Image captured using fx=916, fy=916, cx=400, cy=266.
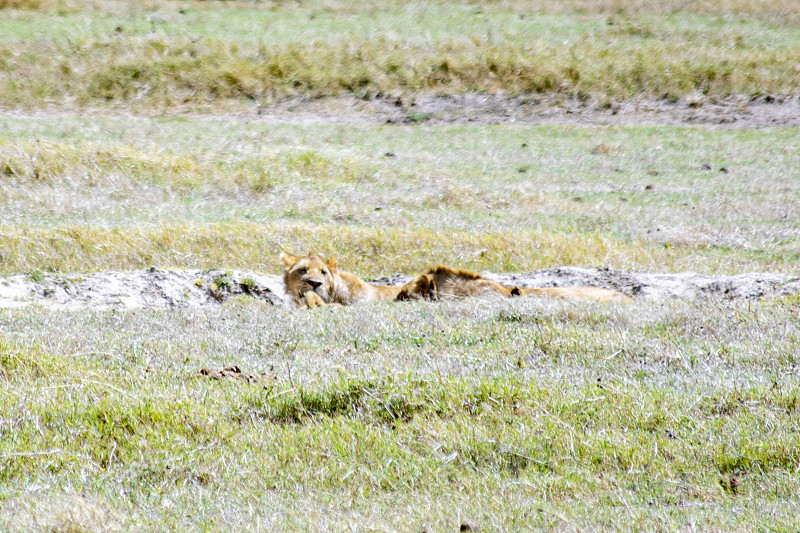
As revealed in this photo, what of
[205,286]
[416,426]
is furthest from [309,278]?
[416,426]

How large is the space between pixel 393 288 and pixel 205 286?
2.23m

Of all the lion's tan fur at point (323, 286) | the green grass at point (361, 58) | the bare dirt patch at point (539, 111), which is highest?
the lion's tan fur at point (323, 286)

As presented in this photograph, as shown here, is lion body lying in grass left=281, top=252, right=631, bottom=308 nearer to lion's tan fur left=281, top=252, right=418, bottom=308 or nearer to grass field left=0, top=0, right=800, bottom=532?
lion's tan fur left=281, top=252, right=418, bottom=308

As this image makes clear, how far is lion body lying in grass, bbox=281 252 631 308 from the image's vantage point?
31.6 feet

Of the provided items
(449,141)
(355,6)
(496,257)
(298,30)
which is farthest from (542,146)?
(355,6)

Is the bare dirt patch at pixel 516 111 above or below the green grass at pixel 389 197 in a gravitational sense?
below

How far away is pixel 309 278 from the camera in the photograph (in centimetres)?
1027

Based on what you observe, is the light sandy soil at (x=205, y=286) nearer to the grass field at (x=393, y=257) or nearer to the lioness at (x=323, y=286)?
the lioness at (x=323, y=286)

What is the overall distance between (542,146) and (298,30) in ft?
42.2

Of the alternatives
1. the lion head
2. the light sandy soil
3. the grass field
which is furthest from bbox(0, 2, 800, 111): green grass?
the lion head

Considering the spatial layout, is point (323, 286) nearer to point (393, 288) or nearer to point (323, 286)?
point (323, 286)

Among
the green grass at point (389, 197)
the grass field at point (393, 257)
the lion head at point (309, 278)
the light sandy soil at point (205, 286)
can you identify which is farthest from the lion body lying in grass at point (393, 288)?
the green grass at point (389, 197)

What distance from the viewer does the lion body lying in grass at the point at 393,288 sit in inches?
379

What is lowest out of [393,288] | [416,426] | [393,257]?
[393,257]
